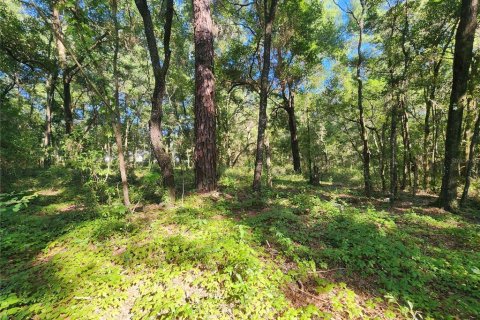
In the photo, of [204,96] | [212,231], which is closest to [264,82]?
[204,96]

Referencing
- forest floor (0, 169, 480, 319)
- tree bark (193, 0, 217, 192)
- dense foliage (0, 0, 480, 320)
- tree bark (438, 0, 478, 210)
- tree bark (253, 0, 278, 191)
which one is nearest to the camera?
forest floor (0, 169, 480, 319)

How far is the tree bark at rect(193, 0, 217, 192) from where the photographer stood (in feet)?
23.3

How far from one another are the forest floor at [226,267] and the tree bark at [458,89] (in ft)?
10.0

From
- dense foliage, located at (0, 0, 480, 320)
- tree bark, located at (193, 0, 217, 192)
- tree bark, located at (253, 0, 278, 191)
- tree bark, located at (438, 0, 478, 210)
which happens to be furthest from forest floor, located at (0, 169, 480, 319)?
tree bark, located at (438, 0, 478, 210)

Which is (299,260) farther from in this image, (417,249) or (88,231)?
(88,231)

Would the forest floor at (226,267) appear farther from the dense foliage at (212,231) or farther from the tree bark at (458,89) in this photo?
the tree bark at (458,89)

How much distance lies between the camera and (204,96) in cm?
720

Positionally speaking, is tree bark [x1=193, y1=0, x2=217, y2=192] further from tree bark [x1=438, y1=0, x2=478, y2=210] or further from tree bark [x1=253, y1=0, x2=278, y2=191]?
tree bark [x1=438, y1=0, x2=478, y2=210]

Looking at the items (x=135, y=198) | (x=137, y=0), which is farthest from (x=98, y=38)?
(x=135, y=198)

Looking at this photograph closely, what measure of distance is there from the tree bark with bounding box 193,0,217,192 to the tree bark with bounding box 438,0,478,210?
8.27 meters

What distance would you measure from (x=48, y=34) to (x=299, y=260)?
2162 cm

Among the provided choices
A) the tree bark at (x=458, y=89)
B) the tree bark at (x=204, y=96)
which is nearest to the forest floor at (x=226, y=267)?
the tree bark at (x=204, y=96)

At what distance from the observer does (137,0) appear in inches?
224

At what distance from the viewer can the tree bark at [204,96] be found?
709 centimetres
